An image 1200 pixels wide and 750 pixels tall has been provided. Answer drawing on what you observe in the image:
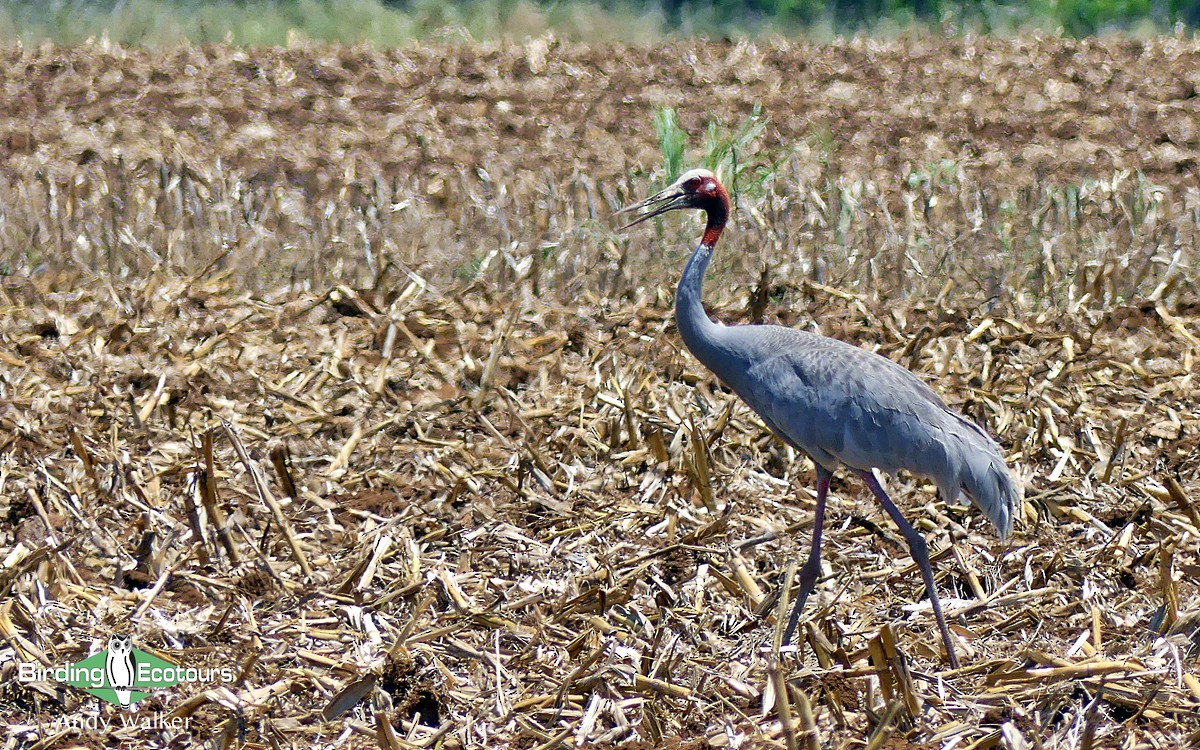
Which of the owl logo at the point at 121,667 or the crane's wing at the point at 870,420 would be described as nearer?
the owl logo at the point at 121,667

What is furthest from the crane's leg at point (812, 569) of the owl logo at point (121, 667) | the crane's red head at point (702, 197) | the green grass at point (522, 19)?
the green grass at point (522, 19)

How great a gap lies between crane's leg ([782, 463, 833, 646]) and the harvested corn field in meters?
0.07

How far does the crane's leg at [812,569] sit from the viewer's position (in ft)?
14.9

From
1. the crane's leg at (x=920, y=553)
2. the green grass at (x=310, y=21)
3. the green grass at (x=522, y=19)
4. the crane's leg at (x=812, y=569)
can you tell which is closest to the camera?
the crane's leg at (x=920, y=553)

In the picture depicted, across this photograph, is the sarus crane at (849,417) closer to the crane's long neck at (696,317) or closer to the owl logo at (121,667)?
the crane's long neck at (696,317)

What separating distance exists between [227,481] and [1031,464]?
3.21 metres

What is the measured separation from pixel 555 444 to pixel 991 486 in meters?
1.83

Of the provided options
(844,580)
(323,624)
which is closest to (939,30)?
(844,580)

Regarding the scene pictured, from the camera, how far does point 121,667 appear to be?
407cm

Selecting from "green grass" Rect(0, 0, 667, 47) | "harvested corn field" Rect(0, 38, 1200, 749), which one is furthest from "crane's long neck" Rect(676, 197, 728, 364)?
"green grass" Rect(0, 0, 667, 47)

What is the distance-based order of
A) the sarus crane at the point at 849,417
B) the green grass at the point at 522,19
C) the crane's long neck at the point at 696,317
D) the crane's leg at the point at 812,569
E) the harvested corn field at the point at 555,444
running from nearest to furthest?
1. the harvested corn field at the point at 555,444
2. the crane's leg at the point at 812,569
3. the sarus crane at the point at 849,417
4. the crane's long neck at the point at 696,317
5. the green grass at the point at 522,19

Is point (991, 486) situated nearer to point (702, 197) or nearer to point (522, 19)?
point (702, 197)

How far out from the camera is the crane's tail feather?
4.62 m

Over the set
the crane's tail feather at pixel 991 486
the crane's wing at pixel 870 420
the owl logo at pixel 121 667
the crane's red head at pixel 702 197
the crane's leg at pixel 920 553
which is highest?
the crane's red head at pixel 702 197
